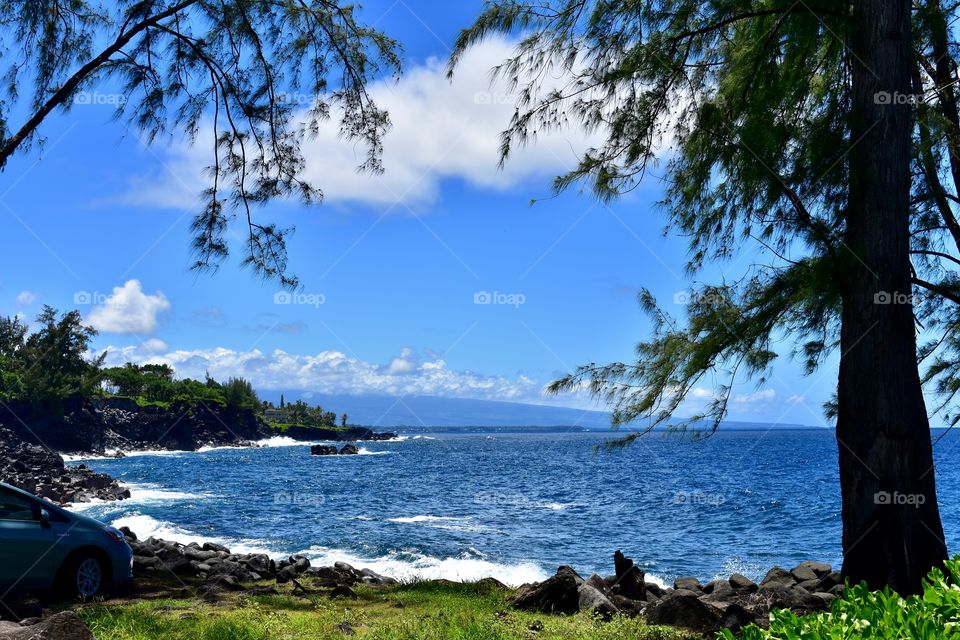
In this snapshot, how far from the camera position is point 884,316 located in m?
8.28

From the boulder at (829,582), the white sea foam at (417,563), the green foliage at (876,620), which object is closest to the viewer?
the green foliage at (876,620)

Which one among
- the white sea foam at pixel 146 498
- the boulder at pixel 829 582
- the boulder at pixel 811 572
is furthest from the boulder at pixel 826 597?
the white sea foam at pixel 146 498

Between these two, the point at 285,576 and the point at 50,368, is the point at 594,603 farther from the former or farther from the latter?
the point at 50,368

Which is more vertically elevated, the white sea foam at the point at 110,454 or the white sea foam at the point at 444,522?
the white sea foam at the point at 444,522

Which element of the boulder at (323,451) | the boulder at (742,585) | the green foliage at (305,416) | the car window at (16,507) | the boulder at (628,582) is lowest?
the boulder at (323,451)

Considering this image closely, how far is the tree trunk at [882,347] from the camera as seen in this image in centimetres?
802

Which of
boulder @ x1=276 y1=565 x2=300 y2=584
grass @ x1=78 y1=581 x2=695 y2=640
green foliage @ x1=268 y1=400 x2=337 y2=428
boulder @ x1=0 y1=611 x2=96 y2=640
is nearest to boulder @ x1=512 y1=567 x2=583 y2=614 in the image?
grass @ x1=78 y1=581 x2=695 y2=640

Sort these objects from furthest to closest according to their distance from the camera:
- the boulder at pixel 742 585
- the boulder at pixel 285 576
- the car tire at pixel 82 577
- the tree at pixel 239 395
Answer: the tree at pixel 239 395 → the boulder at pixel 742 585 → the boulder at pixel 285 576 → the car tire at pixel 82 577

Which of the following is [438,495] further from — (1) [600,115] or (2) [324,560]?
(1) [600,115]

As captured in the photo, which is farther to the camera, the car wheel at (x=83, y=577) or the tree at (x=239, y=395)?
the tree at (x=239, y=395)

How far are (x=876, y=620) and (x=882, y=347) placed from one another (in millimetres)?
5913

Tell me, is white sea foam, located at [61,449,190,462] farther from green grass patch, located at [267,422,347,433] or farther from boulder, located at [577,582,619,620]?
boulder, located at [577,582,619,620]

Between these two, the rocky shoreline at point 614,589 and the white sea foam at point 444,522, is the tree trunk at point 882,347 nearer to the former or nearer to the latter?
the rocky shoreline at point 614,589

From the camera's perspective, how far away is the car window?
9.57 meters
